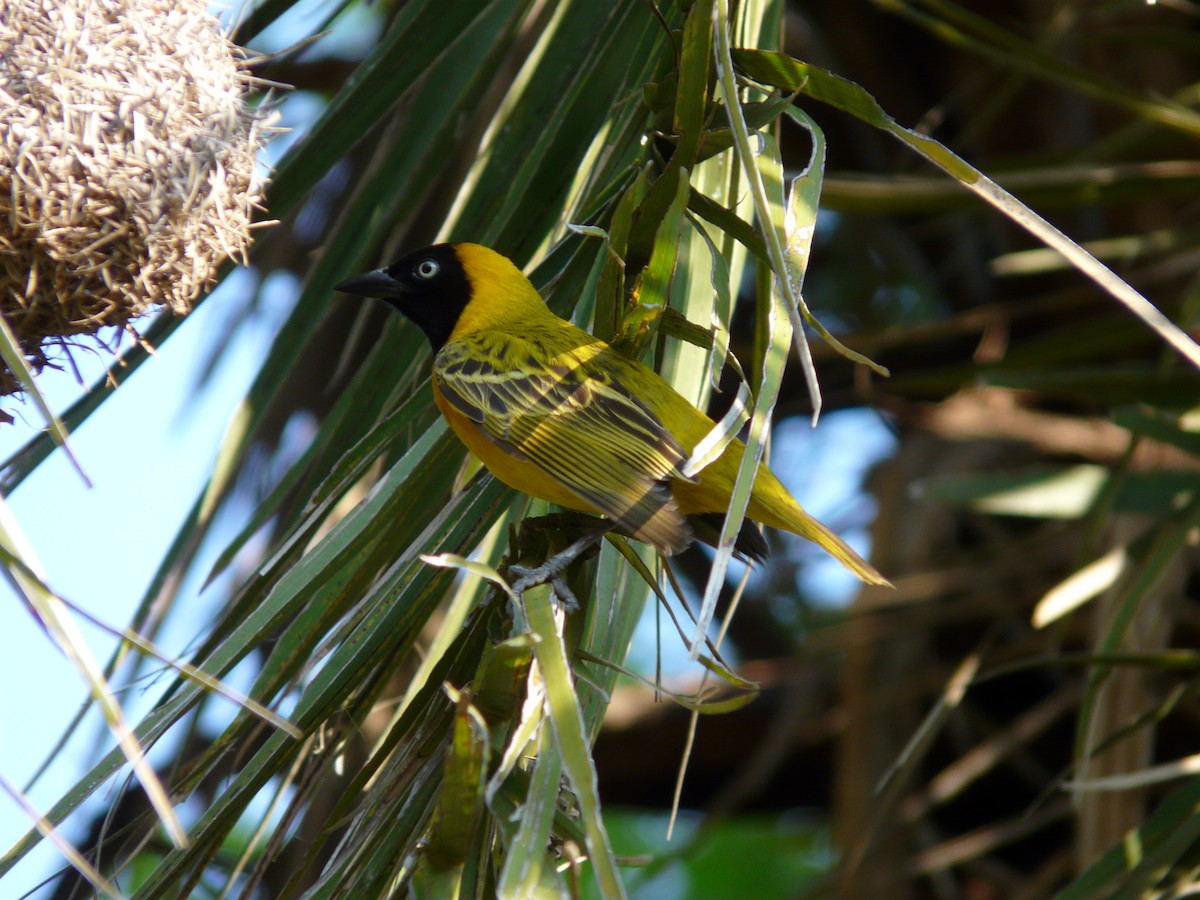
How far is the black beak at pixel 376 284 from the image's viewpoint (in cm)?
291

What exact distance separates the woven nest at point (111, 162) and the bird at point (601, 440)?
0.52m

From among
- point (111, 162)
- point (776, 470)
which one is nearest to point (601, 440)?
point (111, 162)

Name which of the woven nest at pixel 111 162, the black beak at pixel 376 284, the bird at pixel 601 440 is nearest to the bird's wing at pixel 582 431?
the bird at pixel 601 440

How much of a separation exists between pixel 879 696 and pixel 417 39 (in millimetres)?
3319

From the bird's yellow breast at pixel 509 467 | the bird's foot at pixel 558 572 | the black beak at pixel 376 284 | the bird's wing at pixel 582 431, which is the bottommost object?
the bird's foot at pixel 558 572

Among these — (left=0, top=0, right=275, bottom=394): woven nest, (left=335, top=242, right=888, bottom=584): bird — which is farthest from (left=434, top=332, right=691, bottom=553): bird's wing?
(left=0, top=0, right=275, bottom=394): woven nest

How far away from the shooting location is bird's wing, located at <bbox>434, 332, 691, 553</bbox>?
204 centimetres

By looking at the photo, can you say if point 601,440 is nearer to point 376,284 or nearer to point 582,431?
point 582,431

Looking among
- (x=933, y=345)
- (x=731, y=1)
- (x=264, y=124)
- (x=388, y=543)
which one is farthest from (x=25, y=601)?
(x=933, y=345)

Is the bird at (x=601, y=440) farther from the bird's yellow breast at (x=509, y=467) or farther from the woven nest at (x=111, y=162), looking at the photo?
the woven nest at (x=111, y=162)

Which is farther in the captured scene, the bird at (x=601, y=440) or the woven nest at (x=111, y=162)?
the bird at (x=601, y=440)

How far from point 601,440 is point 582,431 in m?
0.06

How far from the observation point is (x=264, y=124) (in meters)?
2.04

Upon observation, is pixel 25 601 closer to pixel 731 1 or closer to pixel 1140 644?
pixel 731 1
